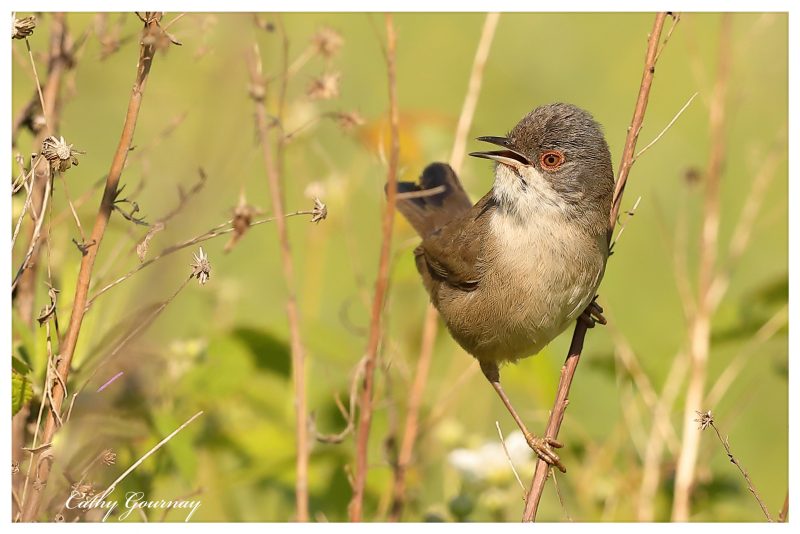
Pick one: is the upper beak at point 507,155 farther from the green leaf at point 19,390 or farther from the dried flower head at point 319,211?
the green leaf at point 19,390

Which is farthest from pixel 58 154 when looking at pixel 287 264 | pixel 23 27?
pixel 287 264

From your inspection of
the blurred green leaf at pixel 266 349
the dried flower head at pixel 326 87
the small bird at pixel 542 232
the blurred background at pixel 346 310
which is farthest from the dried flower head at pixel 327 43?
the blurred green leaf at pixel 266 349

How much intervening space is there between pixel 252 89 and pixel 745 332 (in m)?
2.40

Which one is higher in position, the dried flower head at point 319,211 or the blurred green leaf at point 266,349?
the dried flower head at point 319,211

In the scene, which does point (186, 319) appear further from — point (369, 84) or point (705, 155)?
point (705, 155)

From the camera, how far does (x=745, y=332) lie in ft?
13.8

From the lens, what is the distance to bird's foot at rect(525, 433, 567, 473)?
298 centimetres

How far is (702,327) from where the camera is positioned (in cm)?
401

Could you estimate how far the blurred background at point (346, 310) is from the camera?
341 cm

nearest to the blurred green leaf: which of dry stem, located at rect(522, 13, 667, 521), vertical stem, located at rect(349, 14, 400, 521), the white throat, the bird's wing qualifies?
the bird's wing

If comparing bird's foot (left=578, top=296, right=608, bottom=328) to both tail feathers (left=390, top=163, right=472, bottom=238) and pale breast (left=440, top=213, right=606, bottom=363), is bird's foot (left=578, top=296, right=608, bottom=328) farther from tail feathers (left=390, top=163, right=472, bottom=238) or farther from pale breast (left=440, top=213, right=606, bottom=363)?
tail feathers (left=390, top=163, right=472, bottom=238)

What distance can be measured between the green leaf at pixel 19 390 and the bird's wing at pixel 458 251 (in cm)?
164
